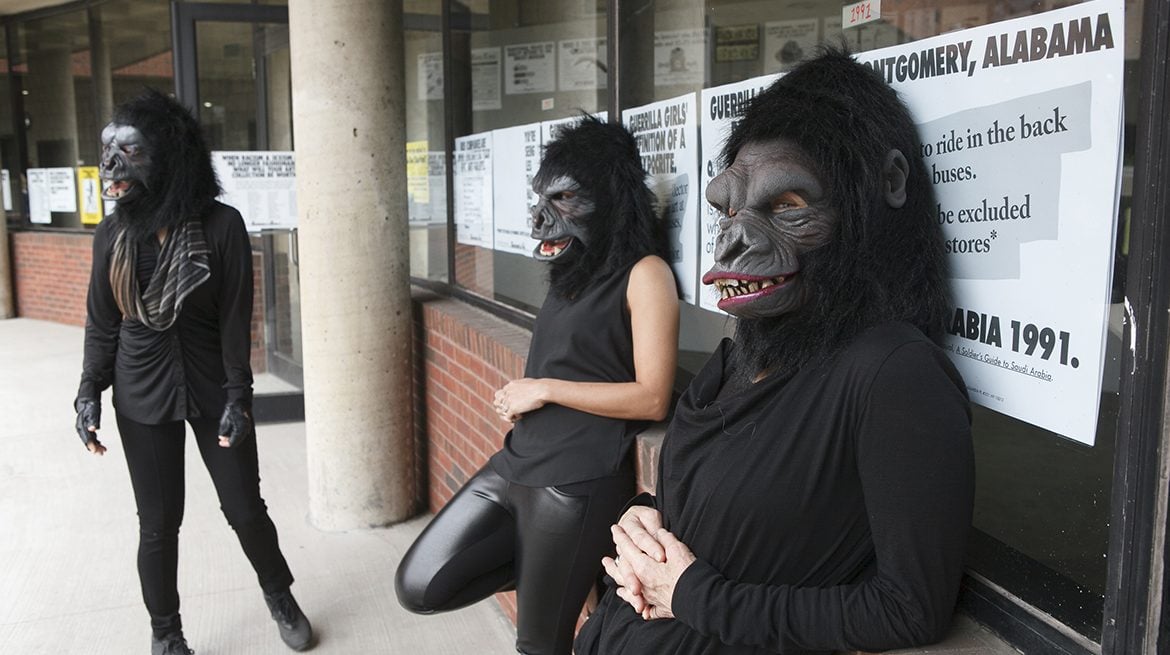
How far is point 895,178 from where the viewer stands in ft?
4.97

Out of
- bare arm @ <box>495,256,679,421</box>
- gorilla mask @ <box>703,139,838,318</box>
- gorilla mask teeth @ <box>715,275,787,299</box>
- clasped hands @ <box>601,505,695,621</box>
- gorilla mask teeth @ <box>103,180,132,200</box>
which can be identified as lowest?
clasped hands @ <box>601,505,695,621</box>

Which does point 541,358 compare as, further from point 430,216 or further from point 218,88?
point 218,88

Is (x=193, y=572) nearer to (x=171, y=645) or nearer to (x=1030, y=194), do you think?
(x=171, y=645)

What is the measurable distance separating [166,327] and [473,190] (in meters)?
1.94

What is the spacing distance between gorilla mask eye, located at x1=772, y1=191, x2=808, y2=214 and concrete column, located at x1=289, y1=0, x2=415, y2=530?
3486mm

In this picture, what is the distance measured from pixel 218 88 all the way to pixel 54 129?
641 cm

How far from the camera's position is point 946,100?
1.67 m

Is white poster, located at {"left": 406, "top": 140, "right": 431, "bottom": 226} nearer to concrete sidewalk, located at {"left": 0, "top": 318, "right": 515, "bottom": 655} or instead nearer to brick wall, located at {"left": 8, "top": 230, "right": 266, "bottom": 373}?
concrete sidewalk, located at {"left": 0, "top": 318, "right": 515, "bottom": 655}

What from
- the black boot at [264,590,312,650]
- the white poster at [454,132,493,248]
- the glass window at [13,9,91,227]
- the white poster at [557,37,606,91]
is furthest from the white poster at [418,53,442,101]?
the glass window at [13,9,91,227]

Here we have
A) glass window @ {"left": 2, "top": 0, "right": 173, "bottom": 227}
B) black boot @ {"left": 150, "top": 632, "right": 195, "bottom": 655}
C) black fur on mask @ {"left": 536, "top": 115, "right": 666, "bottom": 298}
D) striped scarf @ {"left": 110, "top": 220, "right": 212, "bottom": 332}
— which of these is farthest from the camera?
glass window @ {"left": 2, "top": 0, "right": 173, "bottom": 227}

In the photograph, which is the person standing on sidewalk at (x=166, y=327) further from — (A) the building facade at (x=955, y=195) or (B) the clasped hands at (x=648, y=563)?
(B) the clasped hands at (x=648, y=563)

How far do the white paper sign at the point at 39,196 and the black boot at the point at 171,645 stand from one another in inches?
398

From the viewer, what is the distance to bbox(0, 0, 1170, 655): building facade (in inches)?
51.8

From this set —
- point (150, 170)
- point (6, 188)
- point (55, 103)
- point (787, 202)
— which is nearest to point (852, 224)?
point (787, 202)
